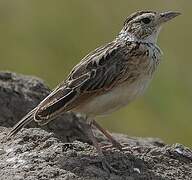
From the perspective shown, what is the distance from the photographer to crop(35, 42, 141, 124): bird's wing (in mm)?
9398

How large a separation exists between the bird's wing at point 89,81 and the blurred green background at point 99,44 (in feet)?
19.0

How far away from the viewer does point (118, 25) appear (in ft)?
56.7

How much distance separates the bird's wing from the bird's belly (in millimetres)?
57

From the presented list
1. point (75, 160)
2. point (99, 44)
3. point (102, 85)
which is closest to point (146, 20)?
point (102, 85)

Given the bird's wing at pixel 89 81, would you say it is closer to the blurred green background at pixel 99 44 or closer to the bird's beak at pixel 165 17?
the bird's beak at pixel 165 17

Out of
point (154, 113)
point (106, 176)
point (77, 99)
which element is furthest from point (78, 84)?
point (154, 113)

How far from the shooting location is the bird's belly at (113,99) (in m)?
9.44

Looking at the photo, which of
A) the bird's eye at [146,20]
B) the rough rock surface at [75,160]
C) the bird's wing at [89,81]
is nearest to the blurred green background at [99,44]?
the bird's eye at [146,20]

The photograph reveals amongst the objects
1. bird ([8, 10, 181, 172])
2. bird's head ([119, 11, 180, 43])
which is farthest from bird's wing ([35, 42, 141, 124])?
bird's head ([119, 11, 180, 43])

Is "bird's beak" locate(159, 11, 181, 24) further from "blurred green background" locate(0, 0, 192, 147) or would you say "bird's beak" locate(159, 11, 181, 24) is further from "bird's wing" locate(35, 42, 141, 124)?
"blurred green background" locate(0, 0, 192, 147)

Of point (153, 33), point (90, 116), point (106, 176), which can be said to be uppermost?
point (153, 33)

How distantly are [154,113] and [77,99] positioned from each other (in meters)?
6.79

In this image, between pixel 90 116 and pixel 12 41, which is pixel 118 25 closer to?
pixel 12 41

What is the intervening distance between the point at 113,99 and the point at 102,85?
0.19 m
